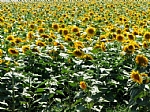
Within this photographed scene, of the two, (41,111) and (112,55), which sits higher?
(112,55)

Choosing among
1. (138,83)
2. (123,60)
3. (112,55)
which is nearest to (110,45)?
(112,55)

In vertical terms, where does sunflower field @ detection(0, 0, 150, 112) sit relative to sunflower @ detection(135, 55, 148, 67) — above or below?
below

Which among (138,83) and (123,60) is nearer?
(138,83)

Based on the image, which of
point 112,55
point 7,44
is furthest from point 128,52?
point 7,44

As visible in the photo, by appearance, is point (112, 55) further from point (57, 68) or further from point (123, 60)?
point (57, 68)

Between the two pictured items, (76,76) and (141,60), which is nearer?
(141,60)

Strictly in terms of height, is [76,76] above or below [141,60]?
below

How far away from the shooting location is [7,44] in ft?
21.0

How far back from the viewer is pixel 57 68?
19.2ft

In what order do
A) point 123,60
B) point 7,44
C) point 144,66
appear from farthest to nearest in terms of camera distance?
1. point 7,44
2. point 123,60
3. point 144,66

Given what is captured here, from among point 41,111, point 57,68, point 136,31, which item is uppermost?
point 136,31

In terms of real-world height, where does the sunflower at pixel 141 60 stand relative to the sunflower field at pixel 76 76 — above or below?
above

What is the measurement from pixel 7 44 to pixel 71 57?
4.65ft

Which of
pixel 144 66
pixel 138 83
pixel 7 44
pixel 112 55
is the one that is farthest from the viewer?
pixel 7 44
